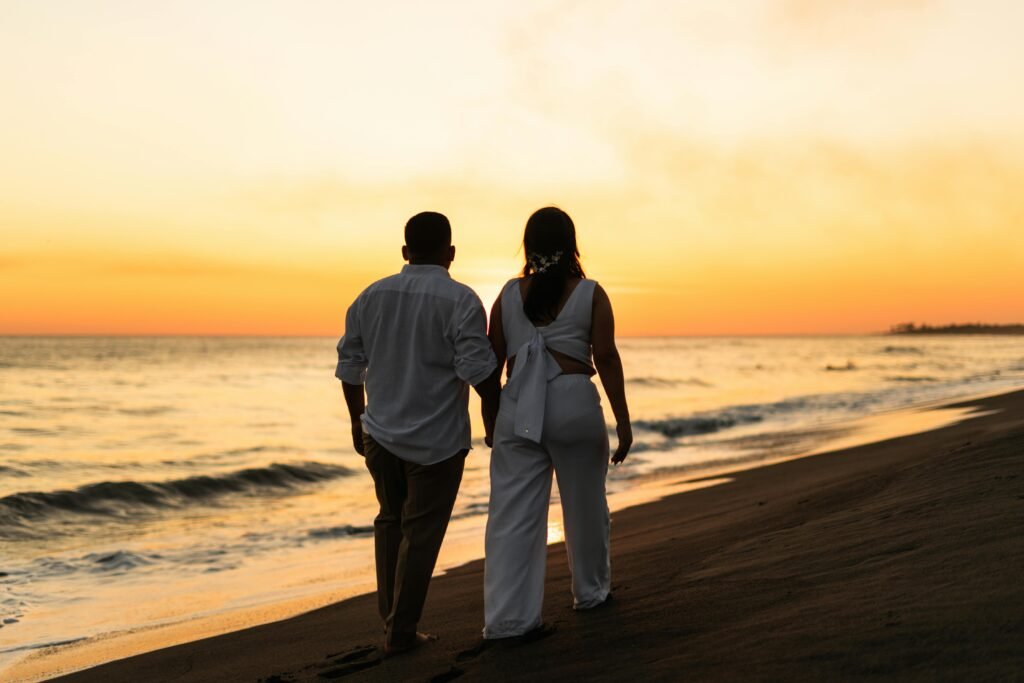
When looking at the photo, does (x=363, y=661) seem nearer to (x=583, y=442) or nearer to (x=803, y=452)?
(x=583, y=442)

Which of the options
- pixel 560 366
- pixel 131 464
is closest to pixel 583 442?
pixel 560 366

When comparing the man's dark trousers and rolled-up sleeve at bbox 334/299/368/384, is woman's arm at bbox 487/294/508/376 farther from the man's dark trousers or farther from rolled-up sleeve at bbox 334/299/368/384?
rolled-up sleeve at bbox 334/299/368/384

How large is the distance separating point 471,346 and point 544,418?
464mm

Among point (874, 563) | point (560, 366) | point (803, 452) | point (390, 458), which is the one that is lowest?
point (803, 452)

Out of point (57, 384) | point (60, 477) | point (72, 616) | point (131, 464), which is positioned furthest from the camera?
point (57, 384)

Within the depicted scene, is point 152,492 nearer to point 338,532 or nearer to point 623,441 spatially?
point 338,532

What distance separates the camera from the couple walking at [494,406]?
387 cm

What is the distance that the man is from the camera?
13.0 ft

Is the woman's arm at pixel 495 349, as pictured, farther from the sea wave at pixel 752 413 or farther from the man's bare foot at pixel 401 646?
the sea wave at pixel 752 413

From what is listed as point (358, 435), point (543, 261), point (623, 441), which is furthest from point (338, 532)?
point (543, 261)

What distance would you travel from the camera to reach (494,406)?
13.1 ft

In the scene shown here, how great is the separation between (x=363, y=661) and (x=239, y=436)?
61.3 feet

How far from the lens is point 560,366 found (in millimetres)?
3895

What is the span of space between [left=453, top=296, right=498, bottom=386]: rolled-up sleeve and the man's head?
30 centimetres
